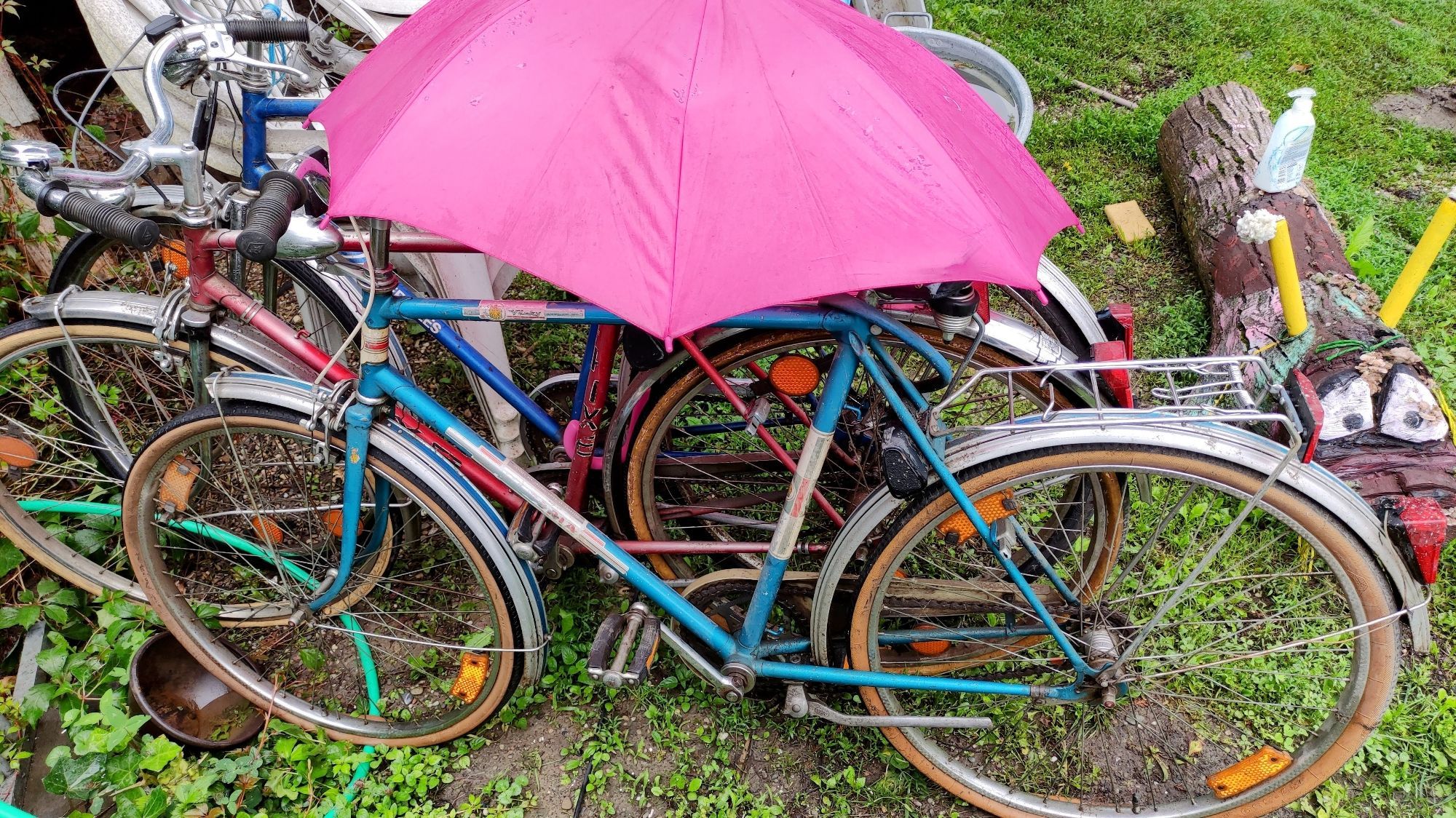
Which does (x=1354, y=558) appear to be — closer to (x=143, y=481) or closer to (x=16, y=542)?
(x=143, y=481)

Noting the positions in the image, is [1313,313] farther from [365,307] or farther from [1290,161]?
[365,307]

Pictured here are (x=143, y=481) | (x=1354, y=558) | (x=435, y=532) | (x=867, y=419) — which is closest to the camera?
(x=1354, y=558)

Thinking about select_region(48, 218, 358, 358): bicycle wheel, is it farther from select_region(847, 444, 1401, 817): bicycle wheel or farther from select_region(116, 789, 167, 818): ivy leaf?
select_region(847, 444, 1401, 817): bicycle wheel

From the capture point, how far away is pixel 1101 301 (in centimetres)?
380

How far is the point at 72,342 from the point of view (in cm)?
214

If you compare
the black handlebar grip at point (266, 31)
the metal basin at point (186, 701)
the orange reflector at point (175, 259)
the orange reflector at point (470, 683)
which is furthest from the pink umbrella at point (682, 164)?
the metal basin at point (186, 701)

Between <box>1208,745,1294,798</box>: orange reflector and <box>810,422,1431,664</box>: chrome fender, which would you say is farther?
<box>1208,745,1294,798</box>: orange reflector

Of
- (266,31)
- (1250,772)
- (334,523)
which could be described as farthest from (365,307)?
(1250,772)

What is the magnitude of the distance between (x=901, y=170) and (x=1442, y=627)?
260cm

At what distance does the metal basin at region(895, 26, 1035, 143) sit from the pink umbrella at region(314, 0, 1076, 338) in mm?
1820

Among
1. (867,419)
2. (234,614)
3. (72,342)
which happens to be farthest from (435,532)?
(867,419)

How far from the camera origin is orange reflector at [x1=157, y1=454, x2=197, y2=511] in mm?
2227

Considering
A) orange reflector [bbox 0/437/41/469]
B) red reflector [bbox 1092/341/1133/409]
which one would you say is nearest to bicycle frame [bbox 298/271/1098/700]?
red reflector [bbox 1092/341/1133/409]

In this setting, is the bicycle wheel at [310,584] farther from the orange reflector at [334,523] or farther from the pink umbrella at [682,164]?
the pink umbrella at [682,164]
